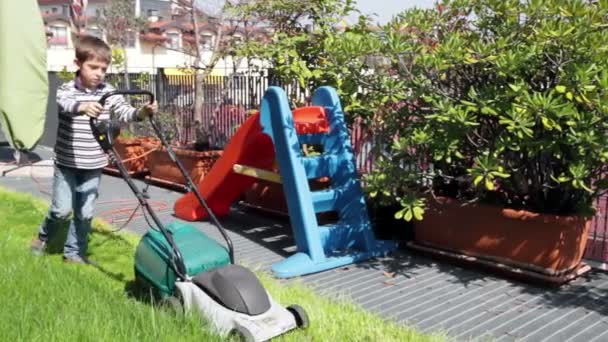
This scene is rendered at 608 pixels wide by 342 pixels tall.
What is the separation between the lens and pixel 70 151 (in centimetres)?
460

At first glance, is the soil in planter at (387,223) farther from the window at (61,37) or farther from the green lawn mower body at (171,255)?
the window at (61,37)

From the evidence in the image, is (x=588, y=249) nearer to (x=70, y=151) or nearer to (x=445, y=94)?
(x=445, y=94)

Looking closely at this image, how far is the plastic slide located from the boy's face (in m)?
1.62

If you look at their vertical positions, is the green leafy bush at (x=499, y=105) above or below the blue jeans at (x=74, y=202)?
above

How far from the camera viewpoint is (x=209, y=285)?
340 centimetres

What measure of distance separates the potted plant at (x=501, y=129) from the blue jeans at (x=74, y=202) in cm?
213

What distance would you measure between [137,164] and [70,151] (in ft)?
16.0

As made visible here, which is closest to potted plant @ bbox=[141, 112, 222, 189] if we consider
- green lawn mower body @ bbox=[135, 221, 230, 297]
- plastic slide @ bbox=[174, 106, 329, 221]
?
plastic slide @ bbox=[174, 106, 329, 221]

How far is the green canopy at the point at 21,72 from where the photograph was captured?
3.26 m

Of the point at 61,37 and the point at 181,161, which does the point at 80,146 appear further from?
the point at 61,37

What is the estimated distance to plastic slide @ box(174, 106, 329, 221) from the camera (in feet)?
18.4

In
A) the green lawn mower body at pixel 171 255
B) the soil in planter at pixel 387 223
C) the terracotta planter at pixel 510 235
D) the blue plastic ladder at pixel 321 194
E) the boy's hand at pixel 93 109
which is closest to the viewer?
the green lawn mower body at pixel 171 255

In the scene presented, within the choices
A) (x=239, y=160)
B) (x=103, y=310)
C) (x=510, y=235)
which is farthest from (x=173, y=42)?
(x=103, y=310)

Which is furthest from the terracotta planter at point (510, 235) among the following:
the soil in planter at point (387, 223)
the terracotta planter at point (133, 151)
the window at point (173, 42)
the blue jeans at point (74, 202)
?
Result: the window at point (173, 42)
